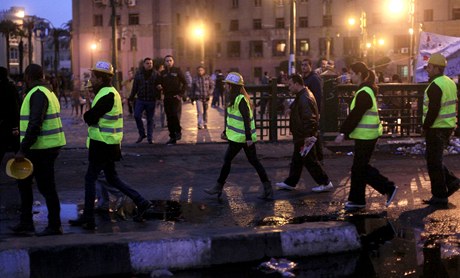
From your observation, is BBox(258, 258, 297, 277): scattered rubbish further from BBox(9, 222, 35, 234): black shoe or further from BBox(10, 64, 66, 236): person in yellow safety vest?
BBox(9, 222, 35, 234): black shoe

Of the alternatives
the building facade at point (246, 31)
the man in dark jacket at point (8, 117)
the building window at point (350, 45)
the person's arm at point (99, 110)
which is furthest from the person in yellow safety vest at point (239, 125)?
the building window at point (350, 45)

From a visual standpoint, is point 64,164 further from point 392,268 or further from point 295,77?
point 392,268

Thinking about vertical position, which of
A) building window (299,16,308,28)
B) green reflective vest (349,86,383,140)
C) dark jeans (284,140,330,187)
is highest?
building window (299,16,308,28)

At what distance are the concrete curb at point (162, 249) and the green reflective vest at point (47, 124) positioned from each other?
1.14m

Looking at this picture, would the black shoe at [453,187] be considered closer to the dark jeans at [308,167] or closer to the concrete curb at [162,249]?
the dark jeans at [308,167]

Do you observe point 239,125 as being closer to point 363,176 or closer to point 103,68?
point 363,176

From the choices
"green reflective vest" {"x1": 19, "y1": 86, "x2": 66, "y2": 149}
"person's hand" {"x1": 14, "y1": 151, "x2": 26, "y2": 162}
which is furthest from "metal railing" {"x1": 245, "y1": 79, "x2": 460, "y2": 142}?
"person's hand" {"x1": 14, "y1": 151, "x2": 26, "y2": 162}

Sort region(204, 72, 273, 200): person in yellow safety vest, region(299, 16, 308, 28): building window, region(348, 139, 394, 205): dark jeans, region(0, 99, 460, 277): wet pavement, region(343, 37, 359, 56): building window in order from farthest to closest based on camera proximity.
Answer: region(299, 16, 308, 28): building window, region(343, 37, 359, 56): building window, region(204, 72, 273, 200): person in yellow safety vest, region(348, 139, 394, 205): dark jeans, region(0, 99, 460, 277): wet pavement

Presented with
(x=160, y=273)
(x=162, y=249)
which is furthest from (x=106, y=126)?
(x=160, y=273)

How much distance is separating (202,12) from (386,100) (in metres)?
67.4

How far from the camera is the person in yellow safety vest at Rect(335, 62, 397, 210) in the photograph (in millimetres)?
8359

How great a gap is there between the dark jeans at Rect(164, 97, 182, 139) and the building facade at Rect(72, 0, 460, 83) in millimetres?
53816

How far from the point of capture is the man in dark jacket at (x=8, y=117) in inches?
355

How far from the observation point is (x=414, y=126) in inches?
612
